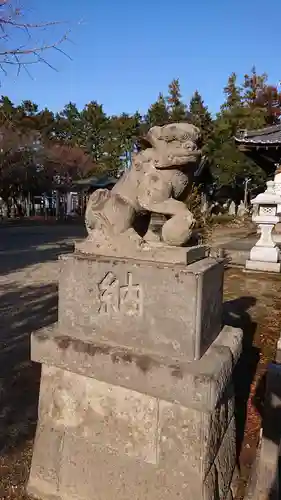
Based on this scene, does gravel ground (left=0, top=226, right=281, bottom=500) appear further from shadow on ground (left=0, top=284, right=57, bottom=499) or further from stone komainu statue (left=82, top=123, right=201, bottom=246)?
stone komainu statue (left=82, top=123, right=201, bottom=246)

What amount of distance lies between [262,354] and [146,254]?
2525 millimetres

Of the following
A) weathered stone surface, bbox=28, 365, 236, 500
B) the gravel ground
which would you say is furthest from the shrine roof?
weathered stone surface, bbox=28, 365, 236, 500

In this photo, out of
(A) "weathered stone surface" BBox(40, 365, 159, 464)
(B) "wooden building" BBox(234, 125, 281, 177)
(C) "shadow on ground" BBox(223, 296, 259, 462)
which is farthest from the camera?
(B) "wooden building" BBox(234, 125, 281, 177)

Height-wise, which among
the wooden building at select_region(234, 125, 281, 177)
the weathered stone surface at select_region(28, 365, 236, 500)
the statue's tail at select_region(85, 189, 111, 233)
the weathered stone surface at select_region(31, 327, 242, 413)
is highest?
the wooden building at select_region(234, 125, 281, 177)

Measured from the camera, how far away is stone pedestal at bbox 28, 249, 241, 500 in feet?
5.34

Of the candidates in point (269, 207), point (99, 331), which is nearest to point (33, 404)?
point (99, 331)

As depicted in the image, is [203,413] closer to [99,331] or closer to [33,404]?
[99,331]

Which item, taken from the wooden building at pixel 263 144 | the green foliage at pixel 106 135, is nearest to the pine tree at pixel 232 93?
the green foliage at pixel 106 135

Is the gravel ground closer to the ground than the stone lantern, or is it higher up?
closer to the ground

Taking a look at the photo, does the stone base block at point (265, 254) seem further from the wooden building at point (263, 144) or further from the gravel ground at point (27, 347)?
the wooden building at point (263, 144)

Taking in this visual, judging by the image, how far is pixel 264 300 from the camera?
577 centimetres

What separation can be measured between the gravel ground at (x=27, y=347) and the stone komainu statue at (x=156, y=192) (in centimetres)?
141

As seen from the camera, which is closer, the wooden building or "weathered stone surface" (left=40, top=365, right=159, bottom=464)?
"weathered stone surface" (left=40, top=365, right=159, bottom=464)

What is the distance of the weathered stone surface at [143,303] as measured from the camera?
64.4 inches
